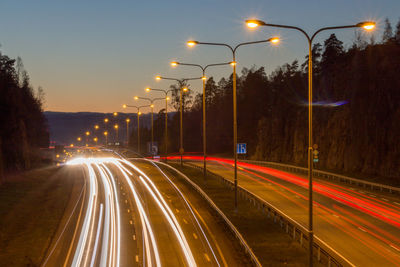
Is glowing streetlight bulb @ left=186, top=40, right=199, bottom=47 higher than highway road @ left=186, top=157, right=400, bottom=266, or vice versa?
glowing streetlight bulb @ left=186, top=40, right=199, bottom=47

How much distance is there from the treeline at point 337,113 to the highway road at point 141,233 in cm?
2447

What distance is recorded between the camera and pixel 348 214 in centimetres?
3062

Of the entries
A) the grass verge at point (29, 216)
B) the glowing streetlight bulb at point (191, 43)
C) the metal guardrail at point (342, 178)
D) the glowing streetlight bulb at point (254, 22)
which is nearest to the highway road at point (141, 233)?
the grass verge at point (29, 216)

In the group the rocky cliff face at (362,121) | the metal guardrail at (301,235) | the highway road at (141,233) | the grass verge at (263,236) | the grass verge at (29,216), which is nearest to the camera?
the metal guardrail at (301,235)

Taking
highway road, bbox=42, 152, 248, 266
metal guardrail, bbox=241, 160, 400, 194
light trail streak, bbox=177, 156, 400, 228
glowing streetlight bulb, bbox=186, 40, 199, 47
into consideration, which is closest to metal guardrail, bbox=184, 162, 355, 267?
highway road, bbox=42, 152, 248, 266

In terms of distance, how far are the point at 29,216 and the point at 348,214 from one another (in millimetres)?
24995

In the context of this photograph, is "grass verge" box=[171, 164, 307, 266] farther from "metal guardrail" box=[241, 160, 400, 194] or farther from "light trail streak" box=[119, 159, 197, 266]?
"metal guardrail" box=[241, 160, 400, 194]

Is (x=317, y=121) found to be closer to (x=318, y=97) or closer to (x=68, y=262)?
(x=318, y=97)

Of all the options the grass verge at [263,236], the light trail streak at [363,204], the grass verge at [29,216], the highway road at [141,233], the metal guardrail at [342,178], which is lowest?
the grass verge at [29,216]

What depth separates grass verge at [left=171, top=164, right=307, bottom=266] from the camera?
67.1 feet

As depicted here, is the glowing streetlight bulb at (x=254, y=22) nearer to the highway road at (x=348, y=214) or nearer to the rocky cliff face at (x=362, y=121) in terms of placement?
the highway road at (x=348, y=214)

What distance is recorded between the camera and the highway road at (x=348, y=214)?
21469 mm

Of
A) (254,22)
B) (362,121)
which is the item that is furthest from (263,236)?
(362,121)

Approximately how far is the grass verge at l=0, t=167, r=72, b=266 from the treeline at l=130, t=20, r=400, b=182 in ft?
116
